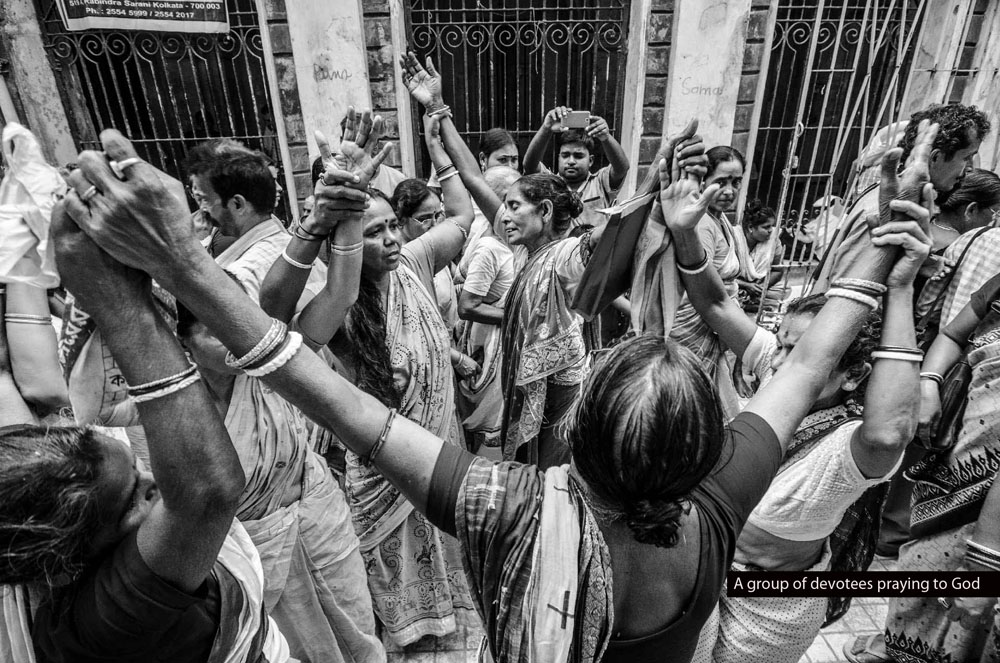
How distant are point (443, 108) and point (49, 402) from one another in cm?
189

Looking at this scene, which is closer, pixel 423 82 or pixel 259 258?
pixel 259 258

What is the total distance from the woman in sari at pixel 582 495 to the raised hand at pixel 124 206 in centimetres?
4

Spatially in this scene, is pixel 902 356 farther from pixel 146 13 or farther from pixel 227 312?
pixel 146 13

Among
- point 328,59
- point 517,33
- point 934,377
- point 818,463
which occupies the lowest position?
point 934,377

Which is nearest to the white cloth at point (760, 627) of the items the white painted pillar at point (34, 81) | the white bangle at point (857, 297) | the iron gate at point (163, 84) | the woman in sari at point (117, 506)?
the white bangle at point (857, 297)

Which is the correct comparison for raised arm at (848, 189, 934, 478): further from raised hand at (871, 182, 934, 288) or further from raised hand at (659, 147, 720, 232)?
raised hand at (659, 147, 720, 232)

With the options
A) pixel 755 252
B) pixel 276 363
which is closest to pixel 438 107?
pixel 276 363

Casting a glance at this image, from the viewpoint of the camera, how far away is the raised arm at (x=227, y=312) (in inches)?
32.0

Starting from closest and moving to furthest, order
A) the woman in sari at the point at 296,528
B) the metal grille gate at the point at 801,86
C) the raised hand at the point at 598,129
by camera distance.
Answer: the woman in sari at the point at 296,528, the raised hand at the point at 598,129, the metal grille gate at the point at 801,86

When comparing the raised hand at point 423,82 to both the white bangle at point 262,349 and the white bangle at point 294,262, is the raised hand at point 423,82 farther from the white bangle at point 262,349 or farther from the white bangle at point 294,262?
the white bangle at point 262,349

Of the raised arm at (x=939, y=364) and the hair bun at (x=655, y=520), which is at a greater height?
the hair bun at (x=655, y=520)

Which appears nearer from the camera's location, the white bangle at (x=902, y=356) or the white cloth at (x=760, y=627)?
the white bangle at (x=902, y=356)

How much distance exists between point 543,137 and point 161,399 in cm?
385

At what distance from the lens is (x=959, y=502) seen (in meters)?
2.09
